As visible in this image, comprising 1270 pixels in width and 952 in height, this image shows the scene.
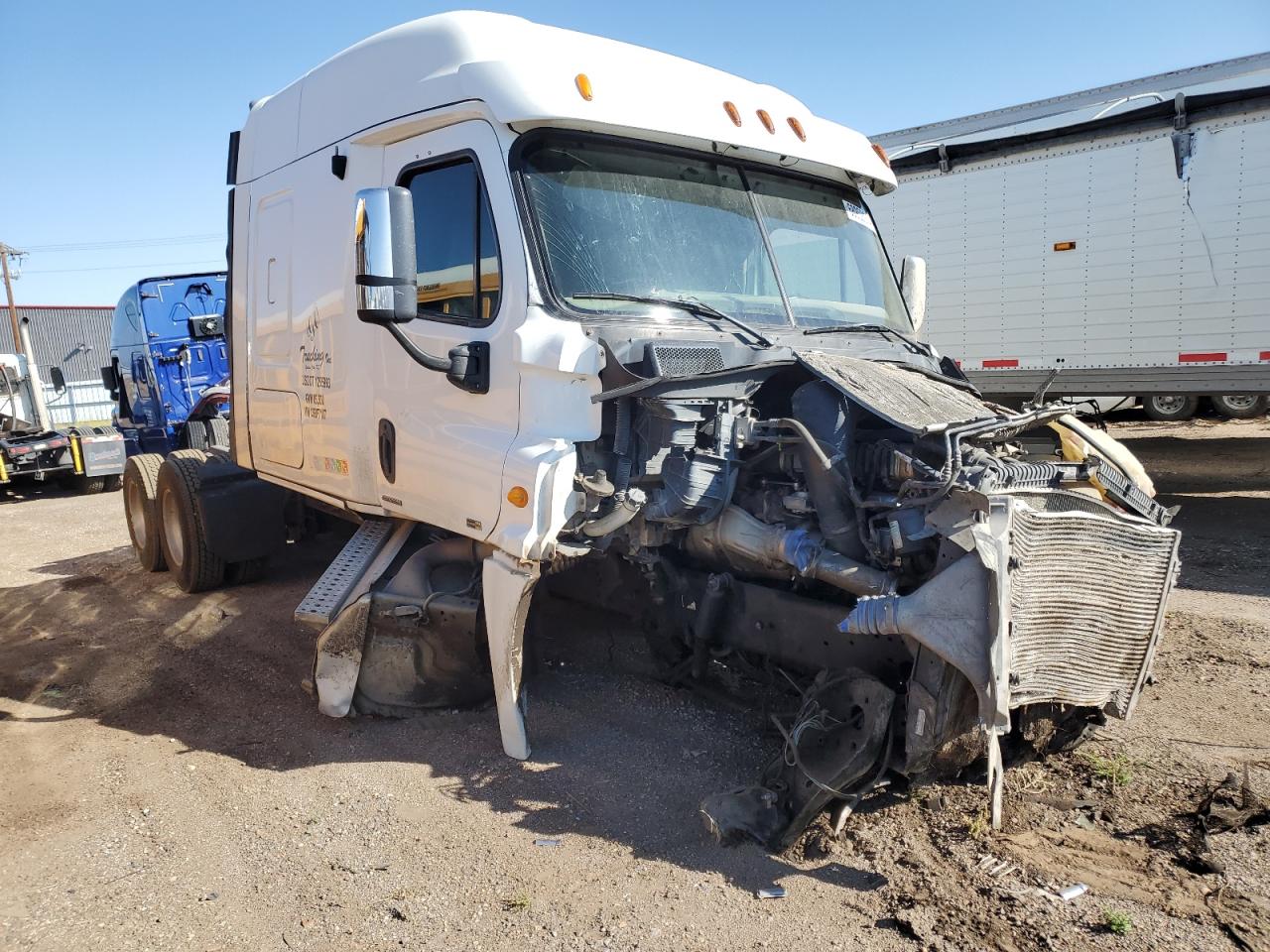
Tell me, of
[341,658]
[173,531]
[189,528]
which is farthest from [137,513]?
[341,658]

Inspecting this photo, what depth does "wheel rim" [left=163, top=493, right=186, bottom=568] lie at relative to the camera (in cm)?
727

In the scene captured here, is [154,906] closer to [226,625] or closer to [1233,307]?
[226,625]

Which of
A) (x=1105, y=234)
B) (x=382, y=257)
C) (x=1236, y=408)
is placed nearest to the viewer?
(x=382, y=257)

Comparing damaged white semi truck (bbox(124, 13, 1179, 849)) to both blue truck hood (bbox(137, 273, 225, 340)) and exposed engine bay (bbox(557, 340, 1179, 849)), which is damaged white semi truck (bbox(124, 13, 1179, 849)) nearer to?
exposed engine bay (bbox(557, 340, 1179, 849))

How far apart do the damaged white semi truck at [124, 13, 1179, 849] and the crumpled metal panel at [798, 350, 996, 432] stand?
0.02 meters

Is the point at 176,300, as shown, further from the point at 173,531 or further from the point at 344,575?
the point at 344,575

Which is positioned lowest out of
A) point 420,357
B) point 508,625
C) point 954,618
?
point 508,625

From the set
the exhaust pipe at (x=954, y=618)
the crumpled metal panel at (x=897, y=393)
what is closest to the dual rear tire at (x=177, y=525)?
the crumpled metal panel at (x=897, y=393)

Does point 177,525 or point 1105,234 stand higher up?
point 1105,234

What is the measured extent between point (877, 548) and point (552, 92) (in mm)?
2170

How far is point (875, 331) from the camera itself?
4.77 metres

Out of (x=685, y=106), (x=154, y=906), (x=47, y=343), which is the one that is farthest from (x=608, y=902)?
(x=47, y=343)

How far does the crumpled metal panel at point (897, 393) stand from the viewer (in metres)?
3.47

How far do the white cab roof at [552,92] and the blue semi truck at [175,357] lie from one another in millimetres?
10193
